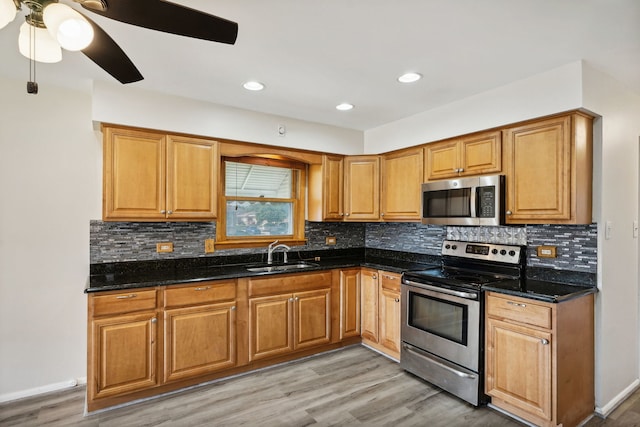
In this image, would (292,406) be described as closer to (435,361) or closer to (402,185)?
(435,361)

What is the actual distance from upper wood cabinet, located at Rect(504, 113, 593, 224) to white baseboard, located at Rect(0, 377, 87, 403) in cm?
364

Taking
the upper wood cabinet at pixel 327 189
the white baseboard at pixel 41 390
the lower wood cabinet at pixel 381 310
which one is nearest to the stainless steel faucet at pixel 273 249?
the upper wood cabinet at pixel 327 189

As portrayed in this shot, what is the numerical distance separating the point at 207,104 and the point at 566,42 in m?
2.60

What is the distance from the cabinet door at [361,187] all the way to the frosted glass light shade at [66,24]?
2969mm

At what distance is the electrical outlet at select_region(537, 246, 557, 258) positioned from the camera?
8.80 feet

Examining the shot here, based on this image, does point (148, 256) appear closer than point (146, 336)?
No

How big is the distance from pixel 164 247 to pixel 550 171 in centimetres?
313

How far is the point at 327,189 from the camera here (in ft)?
12.7

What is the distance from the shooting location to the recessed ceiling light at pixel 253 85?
2654 mm

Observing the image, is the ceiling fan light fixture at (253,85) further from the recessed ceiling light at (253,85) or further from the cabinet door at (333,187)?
the cabinet door at (333,187)

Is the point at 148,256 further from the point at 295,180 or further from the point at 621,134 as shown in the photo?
the point at 621,134

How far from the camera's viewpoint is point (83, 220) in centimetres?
289

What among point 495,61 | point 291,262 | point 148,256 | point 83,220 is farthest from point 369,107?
point 83,220

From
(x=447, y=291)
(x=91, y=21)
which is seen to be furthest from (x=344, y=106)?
(x=91, y=21)
